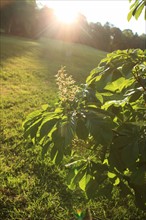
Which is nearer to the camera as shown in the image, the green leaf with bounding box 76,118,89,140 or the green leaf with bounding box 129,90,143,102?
the green leaf with bounding box 76,118,89,140

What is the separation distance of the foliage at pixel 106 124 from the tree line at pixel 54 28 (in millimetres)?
36923

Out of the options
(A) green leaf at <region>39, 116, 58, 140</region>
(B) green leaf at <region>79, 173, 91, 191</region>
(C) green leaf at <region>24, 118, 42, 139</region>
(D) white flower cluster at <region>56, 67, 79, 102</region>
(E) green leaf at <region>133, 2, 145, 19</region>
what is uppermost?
(E) green leaf at <region>133, 2, 145, 19</region>

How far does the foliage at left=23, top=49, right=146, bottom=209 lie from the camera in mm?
1658

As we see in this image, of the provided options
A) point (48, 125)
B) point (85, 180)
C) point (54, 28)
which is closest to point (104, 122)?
point (48, 125)

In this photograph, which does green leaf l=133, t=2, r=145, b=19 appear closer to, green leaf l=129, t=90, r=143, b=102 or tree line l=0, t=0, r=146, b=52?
green leaf l=129, t=90, r=143, b=102

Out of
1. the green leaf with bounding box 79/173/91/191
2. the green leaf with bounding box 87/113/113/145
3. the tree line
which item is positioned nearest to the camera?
the green leaf with bounding box 87/113/113/145

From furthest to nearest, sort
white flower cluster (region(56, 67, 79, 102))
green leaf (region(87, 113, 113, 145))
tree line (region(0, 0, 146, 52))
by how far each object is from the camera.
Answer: tree line (region(0, 0, 146, 52)) < white flower cluster (region(56, 67, 79, 102)) < green leaf (region(87, 113, 113, 145))

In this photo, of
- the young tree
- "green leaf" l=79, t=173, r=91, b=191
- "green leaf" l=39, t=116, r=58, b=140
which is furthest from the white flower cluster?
"green leaf" l=79, t=173, r=91, b=191

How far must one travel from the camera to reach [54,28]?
5222 centimetres

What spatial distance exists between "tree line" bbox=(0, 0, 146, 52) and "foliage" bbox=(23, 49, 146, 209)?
121 ft

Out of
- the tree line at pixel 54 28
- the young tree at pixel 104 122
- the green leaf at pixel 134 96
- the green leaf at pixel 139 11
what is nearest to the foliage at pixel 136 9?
the green leaf at pixel 139 11

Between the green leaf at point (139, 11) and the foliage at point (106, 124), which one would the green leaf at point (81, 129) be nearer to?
the foliage at point (106, 124)

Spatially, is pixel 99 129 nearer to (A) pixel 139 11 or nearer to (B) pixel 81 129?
(B) pixel 81 129

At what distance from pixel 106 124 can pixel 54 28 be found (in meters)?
52.5
